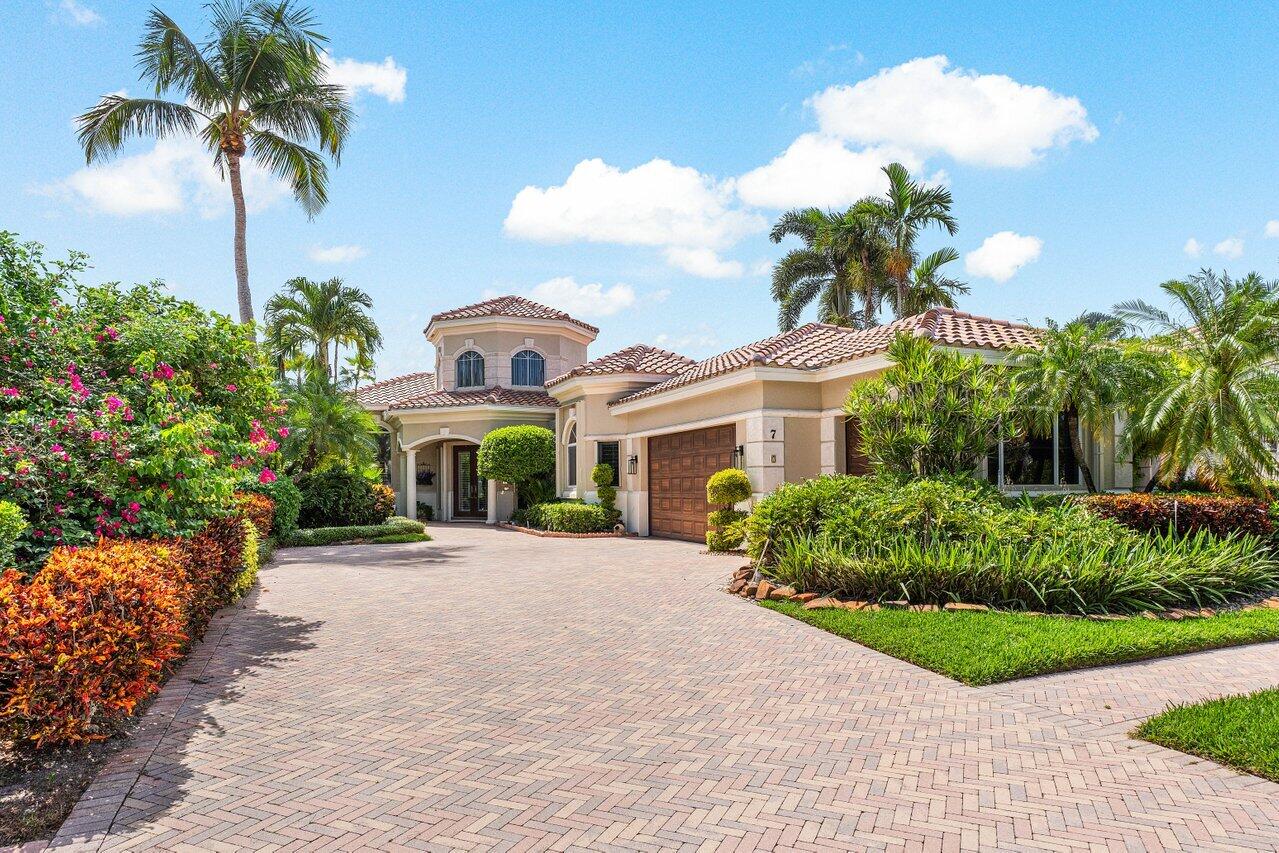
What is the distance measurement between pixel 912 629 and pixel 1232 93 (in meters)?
9.53

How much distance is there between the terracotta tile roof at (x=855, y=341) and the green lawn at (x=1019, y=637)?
260 inches

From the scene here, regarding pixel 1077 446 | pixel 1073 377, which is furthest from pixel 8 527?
pixel 1077 446

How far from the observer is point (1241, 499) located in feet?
39.6

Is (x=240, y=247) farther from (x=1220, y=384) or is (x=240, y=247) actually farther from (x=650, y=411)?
(x=1220, y=384)

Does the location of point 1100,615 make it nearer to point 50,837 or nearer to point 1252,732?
point 1252,732

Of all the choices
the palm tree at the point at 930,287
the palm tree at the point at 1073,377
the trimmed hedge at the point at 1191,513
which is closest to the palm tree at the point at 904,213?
the palm tree at the point at 930,287

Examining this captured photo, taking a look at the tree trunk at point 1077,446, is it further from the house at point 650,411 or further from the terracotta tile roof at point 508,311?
the terracotta tile roof at point 508,311

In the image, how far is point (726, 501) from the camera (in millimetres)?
15602

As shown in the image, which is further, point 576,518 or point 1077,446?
point 576,518

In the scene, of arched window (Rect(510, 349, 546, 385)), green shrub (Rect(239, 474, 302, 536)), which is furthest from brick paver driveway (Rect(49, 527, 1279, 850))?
arched window (Rect(510, 349, 546, 385))

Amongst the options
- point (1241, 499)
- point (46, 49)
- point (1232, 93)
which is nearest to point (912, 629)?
point (1241, 499)

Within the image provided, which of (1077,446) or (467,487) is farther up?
(1077,446)

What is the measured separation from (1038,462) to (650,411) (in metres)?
9.31

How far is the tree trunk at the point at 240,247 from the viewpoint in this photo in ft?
66.1
